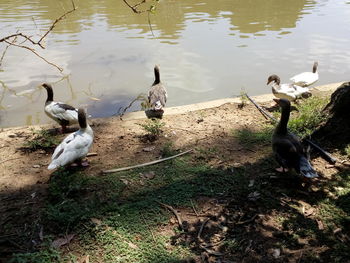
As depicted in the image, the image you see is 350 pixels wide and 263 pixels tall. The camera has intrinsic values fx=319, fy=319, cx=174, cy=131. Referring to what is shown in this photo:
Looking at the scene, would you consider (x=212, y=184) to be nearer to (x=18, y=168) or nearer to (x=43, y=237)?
(x=43, y=237)

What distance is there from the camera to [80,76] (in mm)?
9148

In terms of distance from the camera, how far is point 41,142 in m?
5.23

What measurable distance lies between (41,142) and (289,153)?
383 cm

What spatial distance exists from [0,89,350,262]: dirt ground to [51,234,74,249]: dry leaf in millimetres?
400

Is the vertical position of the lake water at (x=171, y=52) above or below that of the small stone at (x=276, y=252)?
below

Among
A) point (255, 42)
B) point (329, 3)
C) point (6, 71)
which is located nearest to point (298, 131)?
point (255, 42)

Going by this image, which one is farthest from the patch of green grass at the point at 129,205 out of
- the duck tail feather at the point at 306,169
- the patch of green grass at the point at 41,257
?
the duck tail feather at the point at 306,169

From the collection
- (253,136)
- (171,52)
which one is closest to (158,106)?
(253,136)

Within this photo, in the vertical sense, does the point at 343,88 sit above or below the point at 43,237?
above

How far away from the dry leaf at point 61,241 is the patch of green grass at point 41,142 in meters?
2.16

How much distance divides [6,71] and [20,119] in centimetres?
302

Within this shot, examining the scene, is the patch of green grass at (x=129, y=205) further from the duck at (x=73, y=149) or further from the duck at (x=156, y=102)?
the duck at (x=156, y=102)

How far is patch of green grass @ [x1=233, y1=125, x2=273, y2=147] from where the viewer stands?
5246mm

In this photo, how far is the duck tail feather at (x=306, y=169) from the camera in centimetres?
387
